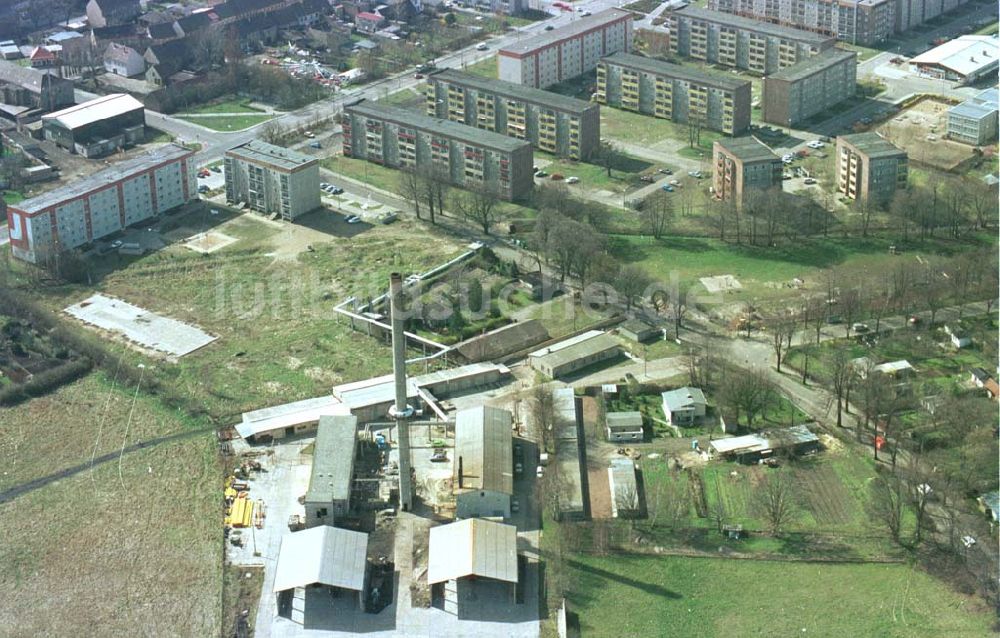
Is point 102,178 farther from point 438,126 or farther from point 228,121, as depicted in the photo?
point 438,126

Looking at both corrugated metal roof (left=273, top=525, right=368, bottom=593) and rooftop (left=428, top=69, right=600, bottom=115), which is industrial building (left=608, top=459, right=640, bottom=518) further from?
rooftop (left=428, top=69, right=600, bottom=115)

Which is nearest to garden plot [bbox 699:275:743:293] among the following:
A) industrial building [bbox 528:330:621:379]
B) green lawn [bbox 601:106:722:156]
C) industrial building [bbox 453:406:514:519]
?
industrial building [bbox 528:330:621:379]

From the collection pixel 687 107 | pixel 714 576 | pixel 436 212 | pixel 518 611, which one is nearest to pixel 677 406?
pixel 714 576

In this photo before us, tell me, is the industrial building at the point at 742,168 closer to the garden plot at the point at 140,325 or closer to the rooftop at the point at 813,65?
the rooftop at the point at 813,65

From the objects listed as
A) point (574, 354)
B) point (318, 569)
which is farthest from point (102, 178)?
point (318, 569)

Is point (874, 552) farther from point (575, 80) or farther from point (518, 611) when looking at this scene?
point (575, 80)

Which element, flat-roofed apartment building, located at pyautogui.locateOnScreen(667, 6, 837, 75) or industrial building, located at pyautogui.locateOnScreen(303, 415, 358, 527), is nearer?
industrial building, located at pyautogui.locateOnScreen(303, 415, 358, 527)
